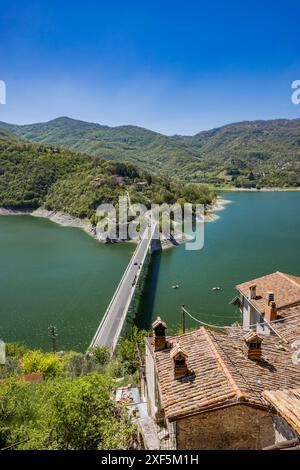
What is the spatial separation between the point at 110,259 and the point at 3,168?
2959 inches

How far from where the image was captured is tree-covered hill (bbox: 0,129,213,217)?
3728 inches

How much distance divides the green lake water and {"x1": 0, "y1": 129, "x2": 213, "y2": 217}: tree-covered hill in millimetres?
14605

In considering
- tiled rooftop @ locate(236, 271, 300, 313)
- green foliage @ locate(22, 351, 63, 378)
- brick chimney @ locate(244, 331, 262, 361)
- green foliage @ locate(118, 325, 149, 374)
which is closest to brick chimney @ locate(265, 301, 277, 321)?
tiled rooftop @ locate(236, 271, 300, 313)

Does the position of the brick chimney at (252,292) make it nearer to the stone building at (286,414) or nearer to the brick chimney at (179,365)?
the brick chimney at (179,365)

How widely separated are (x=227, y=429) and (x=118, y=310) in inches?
1013

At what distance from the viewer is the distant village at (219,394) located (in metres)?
8.29

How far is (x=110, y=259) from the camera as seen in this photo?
5803cm

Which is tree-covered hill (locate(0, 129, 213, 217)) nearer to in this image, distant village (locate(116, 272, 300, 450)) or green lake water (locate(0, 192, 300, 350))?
Answer: green lake water (locate(0, 192, 300, 350))

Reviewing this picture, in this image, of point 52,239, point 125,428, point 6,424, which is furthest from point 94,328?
point 52,239

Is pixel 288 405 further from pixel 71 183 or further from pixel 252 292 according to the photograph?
pixel 71 183

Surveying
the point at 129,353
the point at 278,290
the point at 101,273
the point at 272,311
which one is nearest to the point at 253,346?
the point at 272,311

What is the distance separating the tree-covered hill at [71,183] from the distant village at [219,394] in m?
77.2

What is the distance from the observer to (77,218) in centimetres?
8775

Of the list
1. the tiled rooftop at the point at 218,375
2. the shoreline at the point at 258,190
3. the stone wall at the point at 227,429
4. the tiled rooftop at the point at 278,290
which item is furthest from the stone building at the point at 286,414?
the shoreline at the point at 258,190
